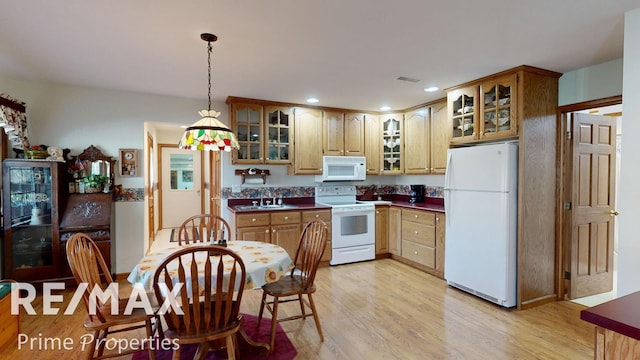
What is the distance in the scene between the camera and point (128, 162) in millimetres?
3961

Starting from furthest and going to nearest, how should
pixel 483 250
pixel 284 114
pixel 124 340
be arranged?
pixel 284 114
pixel 483 250
pixel 124 340

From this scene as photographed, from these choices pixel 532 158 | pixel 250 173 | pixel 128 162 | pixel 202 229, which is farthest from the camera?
pixel 250 173

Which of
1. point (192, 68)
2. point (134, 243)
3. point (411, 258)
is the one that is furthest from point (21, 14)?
point (411, 258)

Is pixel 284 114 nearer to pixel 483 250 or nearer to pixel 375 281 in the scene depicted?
pixel 375 281

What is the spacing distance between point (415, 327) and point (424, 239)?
162 cm

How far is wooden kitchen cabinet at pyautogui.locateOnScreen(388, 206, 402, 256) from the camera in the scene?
4594 mm

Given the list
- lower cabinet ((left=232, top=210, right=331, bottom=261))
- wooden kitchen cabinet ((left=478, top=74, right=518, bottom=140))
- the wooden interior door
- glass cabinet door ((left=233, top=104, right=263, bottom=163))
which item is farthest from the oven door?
the wooden interior door

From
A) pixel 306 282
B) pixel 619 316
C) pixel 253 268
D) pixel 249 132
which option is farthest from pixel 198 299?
pixel 249 132

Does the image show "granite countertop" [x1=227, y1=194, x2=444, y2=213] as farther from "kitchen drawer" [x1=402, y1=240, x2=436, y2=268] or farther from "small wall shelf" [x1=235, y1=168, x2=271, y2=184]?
"kitchen drawer" [x1=402, y1=240, x2=436, y2=268]

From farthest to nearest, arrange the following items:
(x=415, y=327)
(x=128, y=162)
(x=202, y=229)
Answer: (x=128, y=162)
(x=202, y=229)
(x=415, y=327)

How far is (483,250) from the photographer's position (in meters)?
3.25

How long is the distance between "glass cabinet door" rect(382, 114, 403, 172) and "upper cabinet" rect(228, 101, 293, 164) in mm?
1582

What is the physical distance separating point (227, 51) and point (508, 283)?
10.8 ft

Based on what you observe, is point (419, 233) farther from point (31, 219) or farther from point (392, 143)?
point (31, 219)
